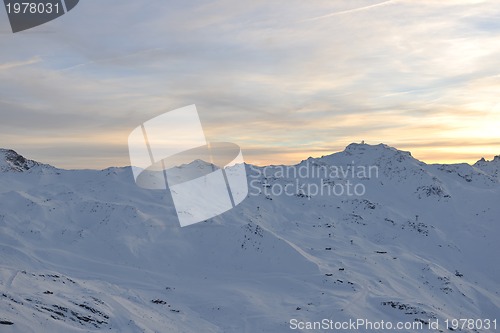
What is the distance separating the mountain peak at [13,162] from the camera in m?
129

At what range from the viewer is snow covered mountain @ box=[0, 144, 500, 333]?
158 feet

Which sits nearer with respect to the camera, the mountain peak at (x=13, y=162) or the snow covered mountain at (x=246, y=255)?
the snow covered mountain at (x=246, y=255)

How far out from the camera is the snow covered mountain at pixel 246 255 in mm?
48094

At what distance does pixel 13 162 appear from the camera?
133m

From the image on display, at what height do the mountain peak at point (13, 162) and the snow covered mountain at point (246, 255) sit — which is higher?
the mountain peak at point (13, 162)

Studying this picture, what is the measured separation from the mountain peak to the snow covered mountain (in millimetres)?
650

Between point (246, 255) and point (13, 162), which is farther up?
point (13, 162)

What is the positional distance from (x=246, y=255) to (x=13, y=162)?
90.2 metres

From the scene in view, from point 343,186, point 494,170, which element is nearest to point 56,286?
point 343,186

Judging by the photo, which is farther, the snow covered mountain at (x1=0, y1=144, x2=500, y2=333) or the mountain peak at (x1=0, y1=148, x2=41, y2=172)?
the mountain peak at (x1=0, y1=148, x2=41, y2=172)

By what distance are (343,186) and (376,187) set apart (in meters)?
13.3

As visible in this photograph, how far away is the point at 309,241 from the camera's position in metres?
96.7

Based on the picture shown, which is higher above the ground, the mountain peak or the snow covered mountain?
the mountain peak

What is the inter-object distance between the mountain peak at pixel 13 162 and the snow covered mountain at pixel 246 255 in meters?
0.65
